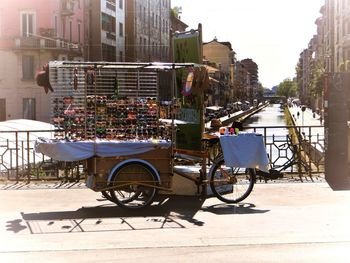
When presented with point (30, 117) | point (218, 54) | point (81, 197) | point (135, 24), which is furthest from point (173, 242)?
point (218, 54)

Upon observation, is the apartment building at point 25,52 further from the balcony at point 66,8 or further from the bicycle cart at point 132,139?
the bicycle cart at point 132,139

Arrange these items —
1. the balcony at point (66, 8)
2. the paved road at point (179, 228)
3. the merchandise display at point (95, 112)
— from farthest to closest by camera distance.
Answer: the balcony at point (66, 8)
the merchandise display at point (95, 112)
the paved road at point (179, 228)

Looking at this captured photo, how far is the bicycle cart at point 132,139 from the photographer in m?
9.33

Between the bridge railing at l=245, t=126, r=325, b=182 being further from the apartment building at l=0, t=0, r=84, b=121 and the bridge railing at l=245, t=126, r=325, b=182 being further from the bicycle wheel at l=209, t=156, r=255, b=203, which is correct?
the apartment building at l=0, t=0, r=84, b=121

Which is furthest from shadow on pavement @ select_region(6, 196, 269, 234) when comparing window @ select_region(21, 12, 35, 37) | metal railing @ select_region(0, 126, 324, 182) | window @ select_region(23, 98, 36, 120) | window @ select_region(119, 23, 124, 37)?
window @ select_region(119, 23, 124, 37)

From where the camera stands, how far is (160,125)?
1011cm

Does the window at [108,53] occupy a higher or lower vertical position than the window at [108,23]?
lower

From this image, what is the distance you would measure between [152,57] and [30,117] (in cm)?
2807

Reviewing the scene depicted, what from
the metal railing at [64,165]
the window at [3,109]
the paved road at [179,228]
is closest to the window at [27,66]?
the window at [3,109]

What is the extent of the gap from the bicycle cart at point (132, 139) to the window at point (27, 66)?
4032 cm

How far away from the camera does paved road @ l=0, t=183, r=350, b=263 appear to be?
21.9 ft

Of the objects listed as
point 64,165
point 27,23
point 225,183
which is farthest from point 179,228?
point 27,23

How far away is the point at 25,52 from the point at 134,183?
42.2 metres

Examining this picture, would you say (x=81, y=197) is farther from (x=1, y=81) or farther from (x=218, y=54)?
(x=218, y=54)
